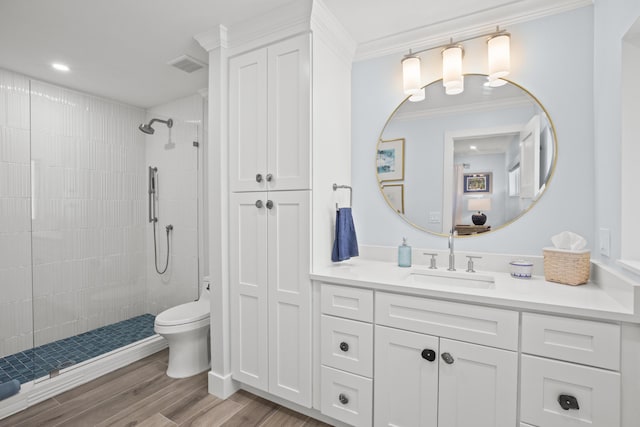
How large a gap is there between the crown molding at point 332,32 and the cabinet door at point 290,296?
95 cm

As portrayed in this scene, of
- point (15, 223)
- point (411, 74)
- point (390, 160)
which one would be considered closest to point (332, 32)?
point (411, 74)

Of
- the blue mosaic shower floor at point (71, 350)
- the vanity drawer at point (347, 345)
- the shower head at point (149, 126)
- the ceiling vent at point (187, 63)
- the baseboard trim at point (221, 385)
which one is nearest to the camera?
the vanity drawer at point (347, 345)

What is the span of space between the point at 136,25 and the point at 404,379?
253 centimetres

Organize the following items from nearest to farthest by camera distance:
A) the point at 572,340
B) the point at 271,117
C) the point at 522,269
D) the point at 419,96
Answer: the point at 572,340 < the point at 522,269 < the point at 271,117 < the point at 419,96

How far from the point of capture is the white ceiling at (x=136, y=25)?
5.64ft

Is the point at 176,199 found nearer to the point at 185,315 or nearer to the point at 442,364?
the point at 185,315

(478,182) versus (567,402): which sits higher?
(478,182)

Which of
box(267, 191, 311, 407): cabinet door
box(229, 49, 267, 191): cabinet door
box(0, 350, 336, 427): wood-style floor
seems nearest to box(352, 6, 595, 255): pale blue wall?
box(267, 191, 311, 407): cabinet door

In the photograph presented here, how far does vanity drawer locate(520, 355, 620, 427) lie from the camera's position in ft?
3.61

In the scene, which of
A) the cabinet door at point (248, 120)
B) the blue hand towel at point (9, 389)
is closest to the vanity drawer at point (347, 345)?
the cabinet door at point (248, 120)

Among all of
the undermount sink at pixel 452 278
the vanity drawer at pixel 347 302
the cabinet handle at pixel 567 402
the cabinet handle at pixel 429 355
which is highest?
the undermount sink at pixel 452 278

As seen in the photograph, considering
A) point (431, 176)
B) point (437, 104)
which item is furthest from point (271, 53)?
point (431, 176)

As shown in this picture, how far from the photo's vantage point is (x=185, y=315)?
2.41 meters

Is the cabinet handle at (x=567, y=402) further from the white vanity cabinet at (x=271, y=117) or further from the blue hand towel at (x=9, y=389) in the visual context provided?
the blue hand towel at (x=9, y=389)
